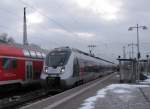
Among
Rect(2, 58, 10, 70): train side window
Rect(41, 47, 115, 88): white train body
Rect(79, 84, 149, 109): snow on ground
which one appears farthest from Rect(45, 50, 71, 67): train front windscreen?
Rect(79, 84, 149, 109): snow on ground

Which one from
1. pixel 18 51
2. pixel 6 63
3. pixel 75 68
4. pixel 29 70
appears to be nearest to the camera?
pixel 6 63

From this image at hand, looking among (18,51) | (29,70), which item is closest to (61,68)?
(29,70)

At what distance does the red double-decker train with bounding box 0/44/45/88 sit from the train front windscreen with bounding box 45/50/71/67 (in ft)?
4.09

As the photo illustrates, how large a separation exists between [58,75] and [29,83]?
2.51 meters

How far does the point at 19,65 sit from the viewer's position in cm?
2423

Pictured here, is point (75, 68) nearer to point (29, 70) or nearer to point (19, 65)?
point (29, 70)

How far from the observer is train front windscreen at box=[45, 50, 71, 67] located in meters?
26.3

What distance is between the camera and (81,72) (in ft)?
98.9

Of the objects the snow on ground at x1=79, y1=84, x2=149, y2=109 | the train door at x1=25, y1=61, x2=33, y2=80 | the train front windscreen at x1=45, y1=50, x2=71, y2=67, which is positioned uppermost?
the train front windscreen at x1=45, y1=50, x2=71, y2=67

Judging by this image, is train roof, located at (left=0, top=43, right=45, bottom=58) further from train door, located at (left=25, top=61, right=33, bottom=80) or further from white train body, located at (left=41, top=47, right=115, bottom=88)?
white train body, located at (left=41, top=47, right=115, bottom=88)

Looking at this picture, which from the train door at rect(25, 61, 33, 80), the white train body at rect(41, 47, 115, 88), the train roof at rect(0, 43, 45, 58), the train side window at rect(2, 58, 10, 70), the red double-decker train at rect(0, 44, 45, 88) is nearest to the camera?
the train side window at rect(2, 58, 10, 70)

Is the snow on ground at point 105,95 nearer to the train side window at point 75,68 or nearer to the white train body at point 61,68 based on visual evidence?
the white train body at point 61,68

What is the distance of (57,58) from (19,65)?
10.9ft

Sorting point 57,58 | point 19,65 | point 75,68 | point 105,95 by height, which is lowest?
point 105,95
